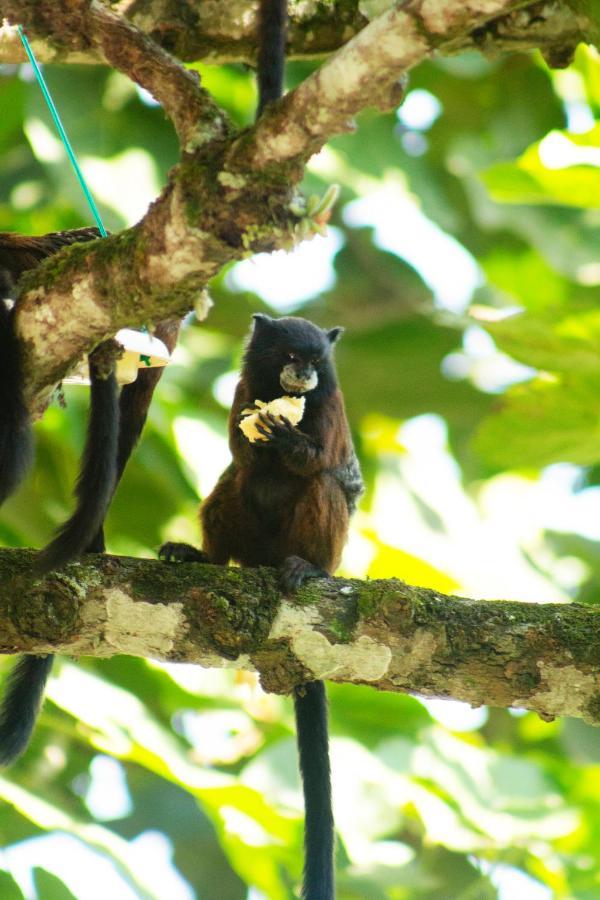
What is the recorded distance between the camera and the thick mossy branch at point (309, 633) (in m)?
2.98

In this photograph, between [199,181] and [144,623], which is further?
[144,623]

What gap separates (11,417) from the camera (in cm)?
291

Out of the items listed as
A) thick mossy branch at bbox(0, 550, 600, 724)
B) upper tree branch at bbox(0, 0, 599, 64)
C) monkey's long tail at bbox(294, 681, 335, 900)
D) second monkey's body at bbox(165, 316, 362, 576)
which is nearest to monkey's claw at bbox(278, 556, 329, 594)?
thick mossy branch at bbox(0, 550, 600, 724)

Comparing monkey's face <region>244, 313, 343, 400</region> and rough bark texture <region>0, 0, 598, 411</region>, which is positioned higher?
monkey's face <region>244, 313, 343, 400</region>

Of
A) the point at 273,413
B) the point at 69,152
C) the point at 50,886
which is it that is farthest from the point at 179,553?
the point at 69,152

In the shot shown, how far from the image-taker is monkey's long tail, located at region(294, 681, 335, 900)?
11.4 ft

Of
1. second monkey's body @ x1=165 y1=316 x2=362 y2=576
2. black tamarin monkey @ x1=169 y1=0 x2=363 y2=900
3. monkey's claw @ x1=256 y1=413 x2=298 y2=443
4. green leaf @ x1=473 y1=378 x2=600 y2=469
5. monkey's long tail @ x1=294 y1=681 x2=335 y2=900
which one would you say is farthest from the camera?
green leaf @ x1=473 y1=378 x2=600 y2=469

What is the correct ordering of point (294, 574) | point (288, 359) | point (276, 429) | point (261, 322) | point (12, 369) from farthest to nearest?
point (261, 322) → point (288, 359) → point (276, 429) → point (294, 574) → point (12, 369)

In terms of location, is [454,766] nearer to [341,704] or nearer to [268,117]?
[341,704]

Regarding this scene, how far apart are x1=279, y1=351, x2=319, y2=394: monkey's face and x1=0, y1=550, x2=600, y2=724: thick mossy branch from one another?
1.28 metres

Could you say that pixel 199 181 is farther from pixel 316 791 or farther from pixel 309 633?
pixel 316 791

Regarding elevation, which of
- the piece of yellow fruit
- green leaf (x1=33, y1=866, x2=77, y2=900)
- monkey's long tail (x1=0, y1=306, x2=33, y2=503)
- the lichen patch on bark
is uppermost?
the piece of yellow fruit

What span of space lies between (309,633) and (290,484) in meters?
1.15

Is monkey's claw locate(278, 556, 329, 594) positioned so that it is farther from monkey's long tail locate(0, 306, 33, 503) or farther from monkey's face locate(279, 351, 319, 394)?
monkey's face locate(279, 351, 319, 394)
